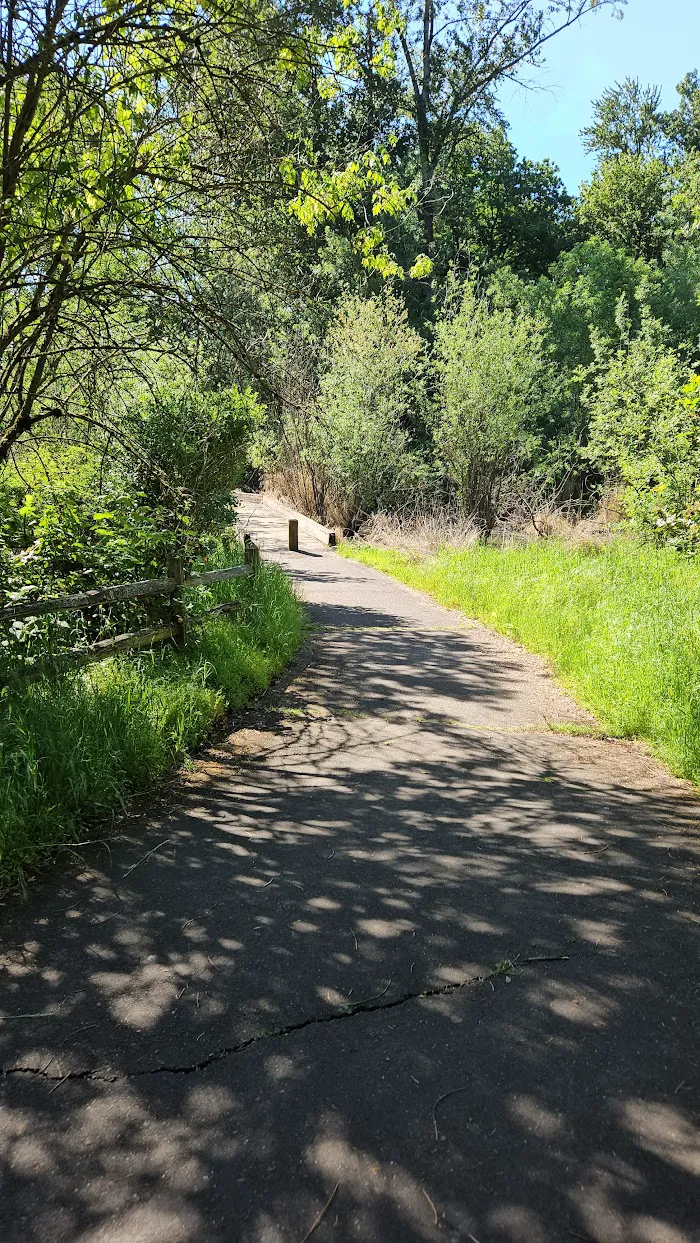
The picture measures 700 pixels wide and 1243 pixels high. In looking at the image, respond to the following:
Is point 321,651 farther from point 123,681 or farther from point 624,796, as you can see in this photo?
point 624,796

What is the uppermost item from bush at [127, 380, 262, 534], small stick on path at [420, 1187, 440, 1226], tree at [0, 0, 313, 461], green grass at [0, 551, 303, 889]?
tree at [0, 0, 313, 461]

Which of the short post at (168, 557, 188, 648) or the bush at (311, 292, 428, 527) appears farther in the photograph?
the bush at (311, 292, 428, 527)

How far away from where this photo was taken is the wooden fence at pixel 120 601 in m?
Result: 5.31

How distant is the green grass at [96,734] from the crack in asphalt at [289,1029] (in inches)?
56.9

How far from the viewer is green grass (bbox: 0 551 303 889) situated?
435cm

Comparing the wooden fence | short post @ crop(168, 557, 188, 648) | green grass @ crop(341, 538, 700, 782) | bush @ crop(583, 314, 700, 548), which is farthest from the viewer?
bush @ crop(583, 314, 700, 548)

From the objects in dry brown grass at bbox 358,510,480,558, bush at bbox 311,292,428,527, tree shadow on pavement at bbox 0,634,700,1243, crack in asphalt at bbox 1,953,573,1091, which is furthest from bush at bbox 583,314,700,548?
crack in asphalt at bbox 1,953,573,1091

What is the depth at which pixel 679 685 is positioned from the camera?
645 cm

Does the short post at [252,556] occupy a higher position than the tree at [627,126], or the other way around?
the tree at [627,126]

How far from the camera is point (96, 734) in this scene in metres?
5.11

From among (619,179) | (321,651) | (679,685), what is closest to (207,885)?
(679,685)

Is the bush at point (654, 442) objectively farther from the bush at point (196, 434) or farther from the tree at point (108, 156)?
the tree at point (108, 156)

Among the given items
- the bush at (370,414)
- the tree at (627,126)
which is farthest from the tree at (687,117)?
the bush at (370,414)

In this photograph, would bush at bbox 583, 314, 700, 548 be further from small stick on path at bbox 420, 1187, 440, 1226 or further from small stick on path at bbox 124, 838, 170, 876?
small stick on path at bbox 420, 1187, 440, 1226
